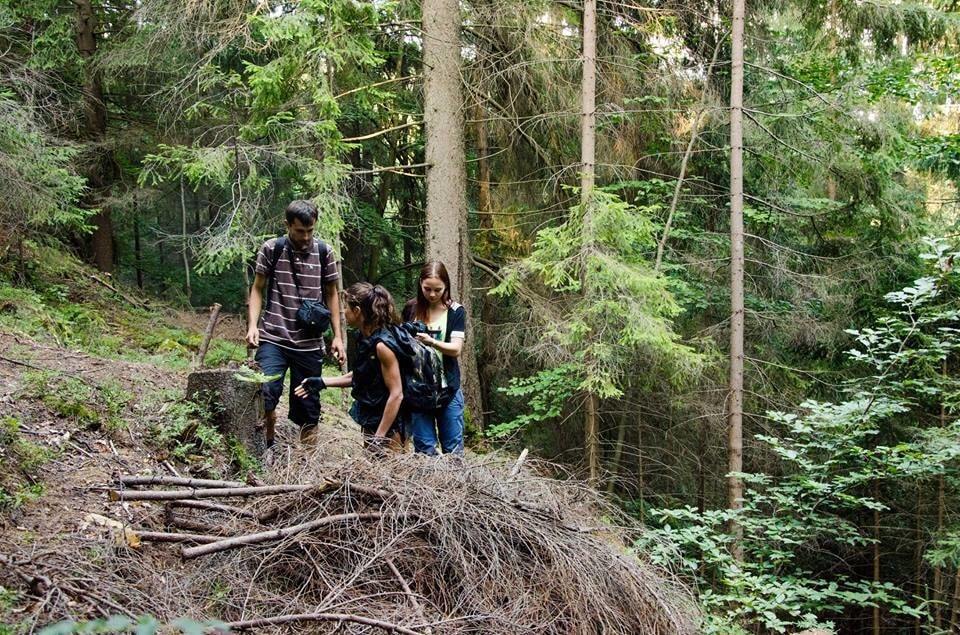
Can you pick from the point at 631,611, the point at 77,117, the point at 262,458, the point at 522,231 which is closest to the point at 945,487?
the point at 522,231

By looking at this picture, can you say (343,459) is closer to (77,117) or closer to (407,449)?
(407,449)

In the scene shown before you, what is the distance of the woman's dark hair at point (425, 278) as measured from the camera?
17.0ft

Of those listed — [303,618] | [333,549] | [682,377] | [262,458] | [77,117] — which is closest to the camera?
[303,618]

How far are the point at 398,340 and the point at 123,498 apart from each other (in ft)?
6.12

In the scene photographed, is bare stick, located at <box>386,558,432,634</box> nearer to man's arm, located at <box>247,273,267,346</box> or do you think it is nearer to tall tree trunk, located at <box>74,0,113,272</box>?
man's arm, located at <box>247,273,267,346</box>

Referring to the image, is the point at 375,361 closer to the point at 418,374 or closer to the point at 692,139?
the point at 418,374

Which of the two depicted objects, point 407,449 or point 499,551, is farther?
point 407,449

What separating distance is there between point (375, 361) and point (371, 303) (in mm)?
417

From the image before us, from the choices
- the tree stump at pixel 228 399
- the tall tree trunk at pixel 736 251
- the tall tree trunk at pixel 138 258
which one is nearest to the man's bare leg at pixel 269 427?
the tree stump at pixel 228 399

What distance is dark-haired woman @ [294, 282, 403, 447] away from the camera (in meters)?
4.62

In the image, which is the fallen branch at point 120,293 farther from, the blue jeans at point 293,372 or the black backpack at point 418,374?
the black backpack at point 418,374

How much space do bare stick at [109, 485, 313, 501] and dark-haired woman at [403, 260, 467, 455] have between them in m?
1.46

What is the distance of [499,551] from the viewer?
357 centimetres

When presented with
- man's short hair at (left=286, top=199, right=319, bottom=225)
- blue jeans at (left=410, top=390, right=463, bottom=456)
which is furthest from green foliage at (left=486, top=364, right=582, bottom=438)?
man's short hair at (left=286, top=199, right=319, bottom=225)
